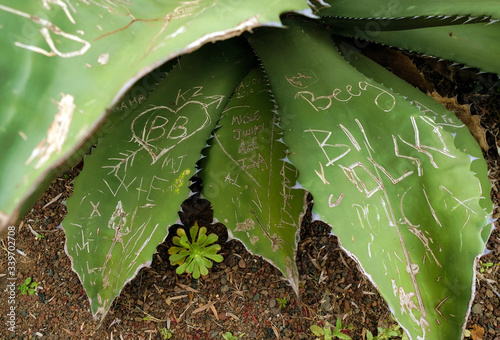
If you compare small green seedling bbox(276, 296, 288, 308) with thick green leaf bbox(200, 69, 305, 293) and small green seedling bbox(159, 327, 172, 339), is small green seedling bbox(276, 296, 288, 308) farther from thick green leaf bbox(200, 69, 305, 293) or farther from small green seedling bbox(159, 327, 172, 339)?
small green seedling bbox(159, 327, 172, 339)

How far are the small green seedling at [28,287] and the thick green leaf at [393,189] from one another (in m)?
0.91

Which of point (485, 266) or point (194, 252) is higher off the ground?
point (194, 252)

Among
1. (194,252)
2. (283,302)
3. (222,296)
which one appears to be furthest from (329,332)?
(194,252)

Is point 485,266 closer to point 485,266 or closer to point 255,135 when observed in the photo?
point 485,266

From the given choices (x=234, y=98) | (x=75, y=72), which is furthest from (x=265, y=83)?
(x=75, y=72)

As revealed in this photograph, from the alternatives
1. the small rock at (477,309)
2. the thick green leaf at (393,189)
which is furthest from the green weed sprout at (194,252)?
the small rock at (477,309)

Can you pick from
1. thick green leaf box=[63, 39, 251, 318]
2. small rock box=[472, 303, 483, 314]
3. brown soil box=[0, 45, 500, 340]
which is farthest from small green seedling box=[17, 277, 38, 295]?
small rock box=[472, 303, 483, 314]

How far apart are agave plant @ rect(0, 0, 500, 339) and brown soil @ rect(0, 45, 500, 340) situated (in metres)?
0.22

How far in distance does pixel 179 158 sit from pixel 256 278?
1.49ft

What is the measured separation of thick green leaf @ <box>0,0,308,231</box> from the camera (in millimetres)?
386

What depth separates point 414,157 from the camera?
2.42 feet

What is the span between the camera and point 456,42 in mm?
979

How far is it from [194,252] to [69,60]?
752 mm

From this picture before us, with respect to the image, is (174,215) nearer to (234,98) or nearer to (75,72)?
(234,98)
